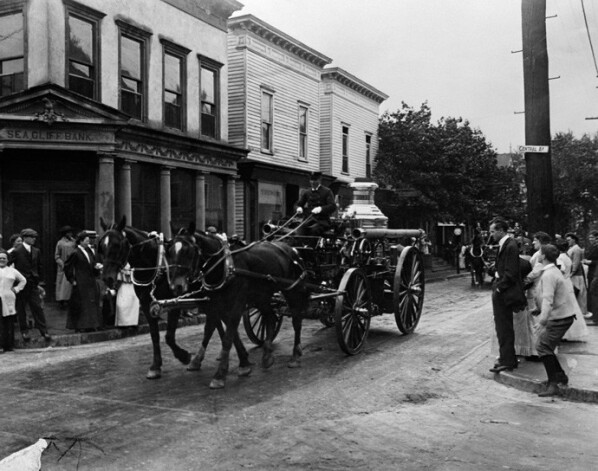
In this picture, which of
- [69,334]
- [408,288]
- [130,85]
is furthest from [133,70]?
[408,288]

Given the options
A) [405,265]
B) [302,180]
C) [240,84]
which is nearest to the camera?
[405,265]

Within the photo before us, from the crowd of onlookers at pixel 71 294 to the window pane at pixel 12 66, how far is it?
5.30 metres

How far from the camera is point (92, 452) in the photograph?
508cm

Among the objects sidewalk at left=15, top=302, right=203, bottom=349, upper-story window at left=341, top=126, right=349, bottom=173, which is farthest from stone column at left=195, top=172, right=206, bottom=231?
upper-story window at left=341, top=126, right=349, bottom=173

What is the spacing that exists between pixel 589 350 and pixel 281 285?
504cm

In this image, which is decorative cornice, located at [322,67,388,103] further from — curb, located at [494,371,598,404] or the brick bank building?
curb, located at [494,371,598,404]

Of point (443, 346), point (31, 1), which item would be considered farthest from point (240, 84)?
point (443, 346)

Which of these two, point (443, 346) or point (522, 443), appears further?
point (443, 346)

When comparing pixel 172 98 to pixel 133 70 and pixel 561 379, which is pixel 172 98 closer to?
pixel 133 70

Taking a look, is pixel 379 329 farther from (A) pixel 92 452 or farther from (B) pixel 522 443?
(A) pixel 92 452

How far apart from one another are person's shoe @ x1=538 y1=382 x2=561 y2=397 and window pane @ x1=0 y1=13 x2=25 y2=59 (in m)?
13.7

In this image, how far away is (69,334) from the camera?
11336 mm

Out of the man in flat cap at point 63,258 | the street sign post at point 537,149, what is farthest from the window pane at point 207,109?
the street sign post at point 537,149

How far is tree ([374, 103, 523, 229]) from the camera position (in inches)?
1241
